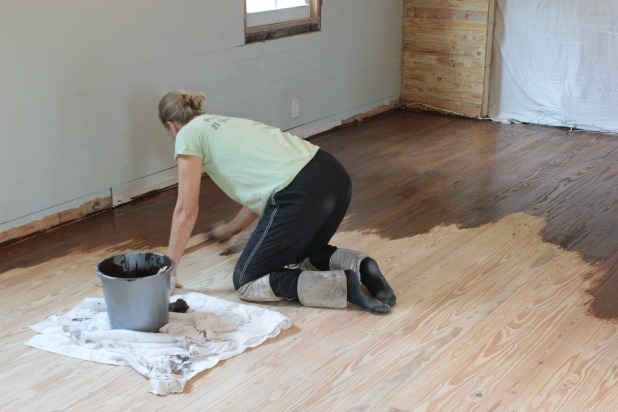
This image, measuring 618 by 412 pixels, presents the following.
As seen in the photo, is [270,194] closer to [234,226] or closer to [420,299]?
[234,226]

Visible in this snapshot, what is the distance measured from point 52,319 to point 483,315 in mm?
1725

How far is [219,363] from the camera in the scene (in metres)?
2.85

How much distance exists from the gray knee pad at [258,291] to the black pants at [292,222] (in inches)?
0.8

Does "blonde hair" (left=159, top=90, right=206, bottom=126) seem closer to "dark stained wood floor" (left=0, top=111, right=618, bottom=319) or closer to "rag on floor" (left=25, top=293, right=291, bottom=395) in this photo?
"rag on floor" (left=25, top=293, right=291, bottom=395)

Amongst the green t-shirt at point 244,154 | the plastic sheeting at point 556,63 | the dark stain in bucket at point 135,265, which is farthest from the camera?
the plastic sheeting at point 556,63

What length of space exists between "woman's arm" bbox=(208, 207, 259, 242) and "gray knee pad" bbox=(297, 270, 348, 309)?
45cm

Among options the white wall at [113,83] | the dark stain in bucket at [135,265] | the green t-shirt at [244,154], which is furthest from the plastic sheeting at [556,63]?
the dark stain in bucket at [135,265]

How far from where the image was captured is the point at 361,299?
3.21 metres

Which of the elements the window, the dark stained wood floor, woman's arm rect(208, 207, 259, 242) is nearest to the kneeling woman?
woman's arm rect(208, 207, 259, 242)

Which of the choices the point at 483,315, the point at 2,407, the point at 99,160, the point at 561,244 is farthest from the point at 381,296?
the point at 99,160

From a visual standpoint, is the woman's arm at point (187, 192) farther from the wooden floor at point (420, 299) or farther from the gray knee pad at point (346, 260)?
the gray knee pad at point (346, 260)

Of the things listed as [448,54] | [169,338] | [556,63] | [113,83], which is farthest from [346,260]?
[448,54]

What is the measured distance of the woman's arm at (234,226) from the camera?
11.8 ft

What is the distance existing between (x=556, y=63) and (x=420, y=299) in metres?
3.54
